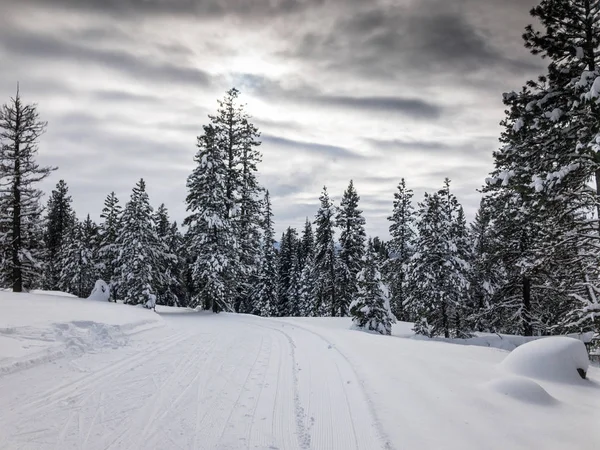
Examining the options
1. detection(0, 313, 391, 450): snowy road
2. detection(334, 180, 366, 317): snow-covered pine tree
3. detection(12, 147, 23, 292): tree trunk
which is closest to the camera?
detection(0, 313, 391, 450): snowy road

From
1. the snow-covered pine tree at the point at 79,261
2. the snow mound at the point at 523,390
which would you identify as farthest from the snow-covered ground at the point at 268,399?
the snow-covered pine tree at the point at 79,261

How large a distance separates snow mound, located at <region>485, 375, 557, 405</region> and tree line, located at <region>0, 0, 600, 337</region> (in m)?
5.11

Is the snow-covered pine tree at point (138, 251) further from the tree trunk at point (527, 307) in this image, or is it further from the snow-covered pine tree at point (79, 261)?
the tree trunk at point (527, 307)

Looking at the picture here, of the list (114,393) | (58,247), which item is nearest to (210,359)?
(114,393)

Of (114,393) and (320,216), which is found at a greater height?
(320,216)

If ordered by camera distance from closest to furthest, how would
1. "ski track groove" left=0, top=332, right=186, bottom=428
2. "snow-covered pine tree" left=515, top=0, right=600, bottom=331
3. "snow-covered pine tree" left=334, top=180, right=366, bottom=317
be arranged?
"ski track groove" left=0, top=332, right=186, bottom=428 → "snow-covered pine tree" left=515, top=0, right=600, bottom=331 → "snow-covered pine tree" left=334, top=180, right=366, bottom=317

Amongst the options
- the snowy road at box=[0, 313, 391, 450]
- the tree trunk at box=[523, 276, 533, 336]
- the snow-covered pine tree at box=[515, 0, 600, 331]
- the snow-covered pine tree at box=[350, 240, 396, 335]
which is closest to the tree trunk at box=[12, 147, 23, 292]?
the snowy road at box=[0, 313, 391, 450]

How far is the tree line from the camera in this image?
1049 cm

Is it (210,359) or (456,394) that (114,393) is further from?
(456,394)

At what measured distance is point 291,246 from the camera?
5803 cm

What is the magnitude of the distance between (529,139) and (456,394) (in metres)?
→ 9.20

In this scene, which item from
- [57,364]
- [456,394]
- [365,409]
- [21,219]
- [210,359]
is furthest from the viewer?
[21,219]

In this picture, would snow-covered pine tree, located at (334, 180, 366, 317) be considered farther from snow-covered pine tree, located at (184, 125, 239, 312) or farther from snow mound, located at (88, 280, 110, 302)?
snow mound, located at (88, 280, 110, 302)

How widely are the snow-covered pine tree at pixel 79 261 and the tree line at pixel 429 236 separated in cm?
17
